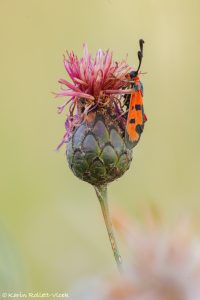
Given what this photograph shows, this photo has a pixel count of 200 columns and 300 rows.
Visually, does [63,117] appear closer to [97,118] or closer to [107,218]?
[97,118]

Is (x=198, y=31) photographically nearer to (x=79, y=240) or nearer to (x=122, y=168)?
(x=79, y=240)

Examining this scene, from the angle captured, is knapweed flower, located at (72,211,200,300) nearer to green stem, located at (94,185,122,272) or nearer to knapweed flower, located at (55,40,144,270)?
green stem, located at (94,185,122,272)

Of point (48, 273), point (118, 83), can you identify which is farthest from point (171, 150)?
point (118, 83)

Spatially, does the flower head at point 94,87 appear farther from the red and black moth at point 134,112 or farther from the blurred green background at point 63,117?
the blurred green background at point 63,117

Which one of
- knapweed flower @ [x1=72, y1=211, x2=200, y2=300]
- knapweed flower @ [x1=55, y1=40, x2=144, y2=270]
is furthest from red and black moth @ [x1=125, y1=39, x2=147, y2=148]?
knapweed flower @ [x1=72, y1=211, x2=200, y2=300]

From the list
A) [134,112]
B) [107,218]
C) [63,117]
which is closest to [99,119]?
[134,112]

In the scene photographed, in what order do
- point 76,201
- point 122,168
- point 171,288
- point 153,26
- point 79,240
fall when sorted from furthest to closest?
point 153,26, point 76,201, point 79,240, point 122,168, point 171,288
